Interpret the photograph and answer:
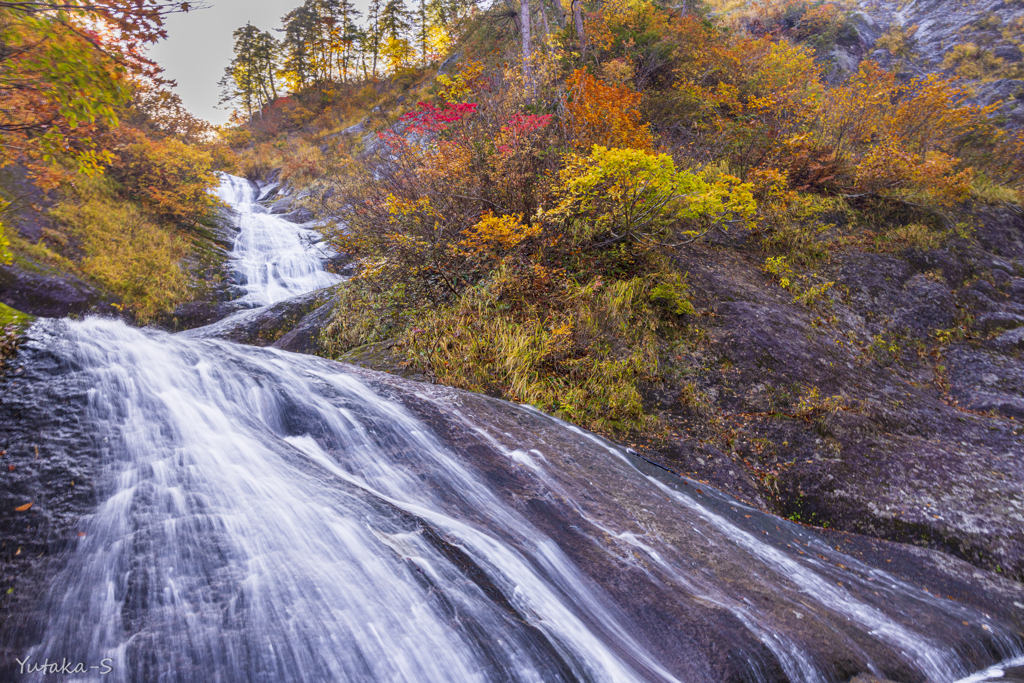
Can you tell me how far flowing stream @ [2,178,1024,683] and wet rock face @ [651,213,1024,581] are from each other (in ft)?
2.62

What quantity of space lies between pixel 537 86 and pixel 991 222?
1186 centimetres

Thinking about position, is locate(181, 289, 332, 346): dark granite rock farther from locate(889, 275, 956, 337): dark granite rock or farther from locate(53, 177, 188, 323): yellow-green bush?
locate(889, 275, 956, 337): dark granite rock

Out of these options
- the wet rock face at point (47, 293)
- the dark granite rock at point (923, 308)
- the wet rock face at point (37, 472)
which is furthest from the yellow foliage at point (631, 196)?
the wet rock face at point (47, 293)

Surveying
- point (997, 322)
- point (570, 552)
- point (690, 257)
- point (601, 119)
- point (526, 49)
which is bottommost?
point (570, 552)

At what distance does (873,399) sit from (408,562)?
6.85m

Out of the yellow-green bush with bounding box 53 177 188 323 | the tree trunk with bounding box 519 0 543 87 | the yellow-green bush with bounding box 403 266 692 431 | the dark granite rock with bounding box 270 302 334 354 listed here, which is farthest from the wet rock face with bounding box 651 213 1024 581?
the yellow-green bush with bounding box 53 177 188 323

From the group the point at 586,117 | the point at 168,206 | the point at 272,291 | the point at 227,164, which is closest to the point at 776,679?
the point at 586,117

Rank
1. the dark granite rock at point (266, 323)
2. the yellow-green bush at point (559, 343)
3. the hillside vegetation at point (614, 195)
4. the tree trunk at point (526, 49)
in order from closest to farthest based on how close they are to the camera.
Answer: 1. the yellow-green bush at point (559, 343)
2. the hillside vegetation at point (614, 195)
3. the dark granite rock at point (266, 323)
4. the tree trunk at point (526, 49)

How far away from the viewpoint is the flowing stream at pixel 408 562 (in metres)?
2.12

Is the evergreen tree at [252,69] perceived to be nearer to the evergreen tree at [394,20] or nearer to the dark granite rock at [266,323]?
the evergreen tree at [394,20]

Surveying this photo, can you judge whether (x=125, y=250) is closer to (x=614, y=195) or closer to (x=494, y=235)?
(x=494, y=235)

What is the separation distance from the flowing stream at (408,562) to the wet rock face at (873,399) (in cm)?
80

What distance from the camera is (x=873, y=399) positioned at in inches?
243

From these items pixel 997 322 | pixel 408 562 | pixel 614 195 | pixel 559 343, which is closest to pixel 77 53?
pixel 408 562
